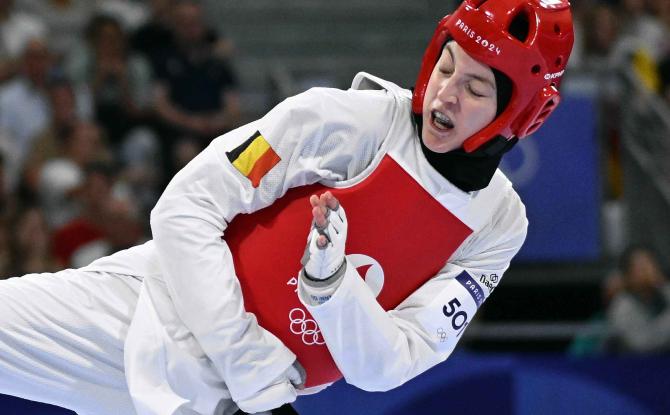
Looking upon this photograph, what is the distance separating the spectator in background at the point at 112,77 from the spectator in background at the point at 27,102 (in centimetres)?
33

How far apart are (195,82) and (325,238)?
19.2 ft

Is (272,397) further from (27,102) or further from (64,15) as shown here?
(64,15)

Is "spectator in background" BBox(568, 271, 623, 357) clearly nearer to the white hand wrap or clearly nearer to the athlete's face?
the athlete's face

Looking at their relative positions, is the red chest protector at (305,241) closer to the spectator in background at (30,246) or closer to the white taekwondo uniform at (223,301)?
the white taekwondo uniform at (223,301)

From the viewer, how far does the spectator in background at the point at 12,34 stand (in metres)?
8.84

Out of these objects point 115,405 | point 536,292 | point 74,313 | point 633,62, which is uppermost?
point 74,313

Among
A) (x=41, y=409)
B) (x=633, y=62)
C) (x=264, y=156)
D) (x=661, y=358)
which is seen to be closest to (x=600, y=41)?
(x=633, y=62)

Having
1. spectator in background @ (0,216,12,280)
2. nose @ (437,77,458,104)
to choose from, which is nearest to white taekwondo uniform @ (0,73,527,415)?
nose @ (437,77,458,104)

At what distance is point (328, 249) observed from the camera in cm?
349

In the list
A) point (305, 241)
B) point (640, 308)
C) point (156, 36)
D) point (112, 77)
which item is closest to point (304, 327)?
point (305, 241)

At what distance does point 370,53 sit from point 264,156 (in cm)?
694

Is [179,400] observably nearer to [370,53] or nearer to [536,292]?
[536,292]

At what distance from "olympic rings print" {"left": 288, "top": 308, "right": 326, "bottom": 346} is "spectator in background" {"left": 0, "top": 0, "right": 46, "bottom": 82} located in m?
5.66

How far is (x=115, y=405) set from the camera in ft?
13.2
